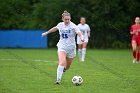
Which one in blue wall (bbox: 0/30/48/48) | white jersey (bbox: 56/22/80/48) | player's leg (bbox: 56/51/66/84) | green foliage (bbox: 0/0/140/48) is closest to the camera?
player's leg (bbox: 56/51/66/84)

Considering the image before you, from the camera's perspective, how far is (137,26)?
2316 cm

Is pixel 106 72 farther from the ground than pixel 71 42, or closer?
closer

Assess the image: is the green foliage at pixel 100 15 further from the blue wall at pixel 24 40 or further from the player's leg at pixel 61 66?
the player's leg at pixel 61 66

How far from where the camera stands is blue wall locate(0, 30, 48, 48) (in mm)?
41156

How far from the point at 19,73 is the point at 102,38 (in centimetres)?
2583

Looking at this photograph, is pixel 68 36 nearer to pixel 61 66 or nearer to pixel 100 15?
pixel 61 66

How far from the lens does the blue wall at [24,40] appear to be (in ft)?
135

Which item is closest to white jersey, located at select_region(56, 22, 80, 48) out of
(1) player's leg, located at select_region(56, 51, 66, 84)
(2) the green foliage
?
(1) player's leg, located at select_region(56, 51, 66, 84)

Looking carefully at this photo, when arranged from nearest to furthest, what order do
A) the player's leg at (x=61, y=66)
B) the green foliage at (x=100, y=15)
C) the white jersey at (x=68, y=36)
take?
the player's leg at (x=61, y=66) → the white jersey at (x=68, y=36) → the green foliage at (x=100, y=15)

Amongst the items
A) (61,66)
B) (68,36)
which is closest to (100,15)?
(68,36)

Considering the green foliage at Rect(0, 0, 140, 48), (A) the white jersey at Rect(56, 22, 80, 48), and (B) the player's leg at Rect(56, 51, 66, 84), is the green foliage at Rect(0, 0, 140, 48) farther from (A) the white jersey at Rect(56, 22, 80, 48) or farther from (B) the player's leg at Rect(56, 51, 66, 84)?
(B) the player's leg at Rect(56, 51, 66, 84)

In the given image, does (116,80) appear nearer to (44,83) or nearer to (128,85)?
(128,85)

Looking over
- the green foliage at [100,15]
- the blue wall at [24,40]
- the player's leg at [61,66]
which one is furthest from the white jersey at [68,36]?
the green foliage at [100,15]

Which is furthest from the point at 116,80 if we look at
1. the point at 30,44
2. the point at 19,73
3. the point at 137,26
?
the point at 30,44
